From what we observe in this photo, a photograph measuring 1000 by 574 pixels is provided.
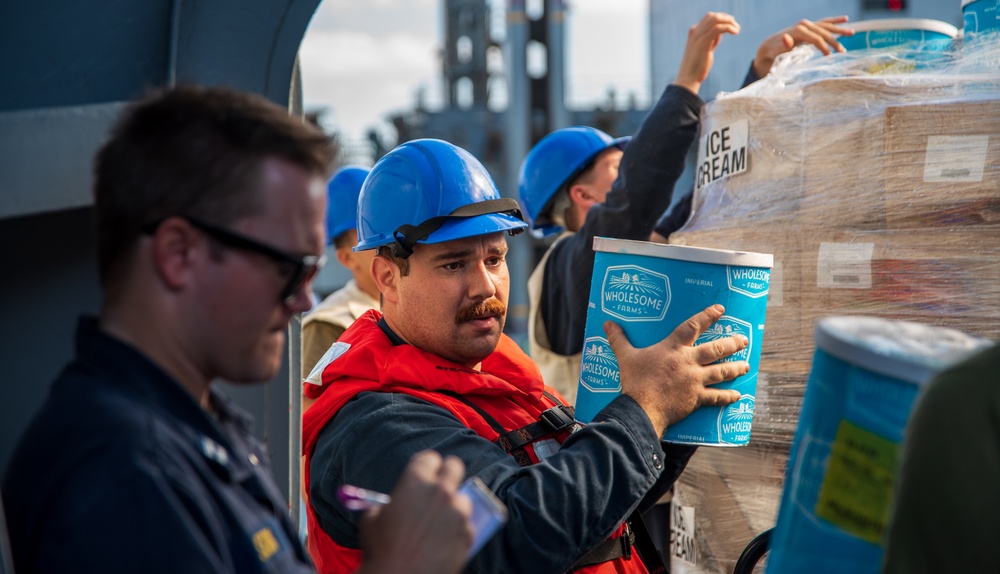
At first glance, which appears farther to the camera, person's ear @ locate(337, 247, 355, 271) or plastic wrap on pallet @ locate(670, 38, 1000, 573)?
person's ear @ locate(337, 247, 355, 271)

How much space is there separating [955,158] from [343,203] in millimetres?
3218

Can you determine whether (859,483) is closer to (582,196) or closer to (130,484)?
(130,484)

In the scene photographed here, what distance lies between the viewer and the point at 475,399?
8.23 feet

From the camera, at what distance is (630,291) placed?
2279mm

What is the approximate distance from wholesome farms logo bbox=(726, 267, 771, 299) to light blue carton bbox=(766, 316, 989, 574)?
658mm

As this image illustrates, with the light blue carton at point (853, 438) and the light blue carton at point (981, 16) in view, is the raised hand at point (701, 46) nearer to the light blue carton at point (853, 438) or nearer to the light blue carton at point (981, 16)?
the light blue carton at point (981, 16)

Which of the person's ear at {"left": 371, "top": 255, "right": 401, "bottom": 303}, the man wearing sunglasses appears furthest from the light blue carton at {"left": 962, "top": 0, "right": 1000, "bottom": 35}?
the man wearing sunglasses

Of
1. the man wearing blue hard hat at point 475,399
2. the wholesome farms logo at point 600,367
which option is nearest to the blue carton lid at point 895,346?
the man wearing blue hard hat at point 475,399

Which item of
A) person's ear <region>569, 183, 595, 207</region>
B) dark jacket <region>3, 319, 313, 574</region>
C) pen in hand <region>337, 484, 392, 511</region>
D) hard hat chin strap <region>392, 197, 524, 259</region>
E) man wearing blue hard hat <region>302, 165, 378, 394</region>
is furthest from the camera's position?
man wearing blue hard hat <region>302, 165, 378, 394</region>

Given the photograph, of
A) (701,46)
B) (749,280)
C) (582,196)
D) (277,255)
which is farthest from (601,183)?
(277,255)

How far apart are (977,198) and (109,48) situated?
6.95ft

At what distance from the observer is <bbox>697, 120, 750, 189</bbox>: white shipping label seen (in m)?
2.87

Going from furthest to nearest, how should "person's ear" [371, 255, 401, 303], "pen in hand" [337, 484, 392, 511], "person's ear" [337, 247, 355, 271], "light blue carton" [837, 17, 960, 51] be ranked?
"person's ear" [337, 247, 355, 271]
"light blue carton" [837, 17, 960, 51]
"person's ear" [371, 255, 401, 303]
"pen in hand" [337, 484, 392, 511]

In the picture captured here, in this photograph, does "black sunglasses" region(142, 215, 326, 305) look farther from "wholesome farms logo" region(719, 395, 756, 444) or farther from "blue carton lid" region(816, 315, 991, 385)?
"wholesome farms logo" region(719, 395, 756, 444)
